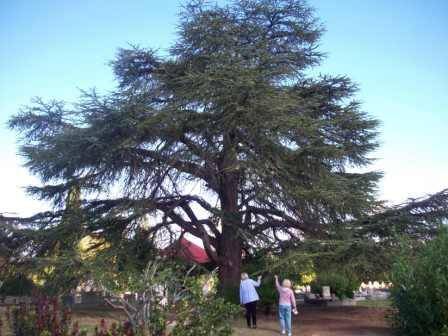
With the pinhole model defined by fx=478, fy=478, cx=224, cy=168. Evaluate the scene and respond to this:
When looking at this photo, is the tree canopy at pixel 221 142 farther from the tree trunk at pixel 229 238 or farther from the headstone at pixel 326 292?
the headstone at pixel 326 292

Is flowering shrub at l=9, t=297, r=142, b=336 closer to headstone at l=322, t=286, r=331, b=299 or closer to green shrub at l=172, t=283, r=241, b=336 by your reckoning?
green shrub at l=172, t=283, r=241, b=336

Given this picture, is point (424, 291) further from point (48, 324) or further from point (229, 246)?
point (229, 246)

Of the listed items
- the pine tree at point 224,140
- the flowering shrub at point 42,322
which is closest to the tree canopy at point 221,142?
the pine tree at point 224,140

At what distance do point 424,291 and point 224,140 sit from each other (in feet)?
24.9

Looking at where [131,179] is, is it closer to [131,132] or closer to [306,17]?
[131,132]

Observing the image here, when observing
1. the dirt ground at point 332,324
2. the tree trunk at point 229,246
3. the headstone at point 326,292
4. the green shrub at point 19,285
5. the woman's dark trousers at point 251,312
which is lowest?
the dirt ground at point 332,324

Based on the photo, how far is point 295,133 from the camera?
14.3m

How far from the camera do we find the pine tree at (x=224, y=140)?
1424cm

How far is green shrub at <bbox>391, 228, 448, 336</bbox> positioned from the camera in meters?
9.31

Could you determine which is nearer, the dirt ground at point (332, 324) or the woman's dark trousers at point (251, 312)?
the dirt ground at point (332, 324)

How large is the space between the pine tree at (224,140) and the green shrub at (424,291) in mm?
3838

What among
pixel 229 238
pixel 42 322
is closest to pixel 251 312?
pixel 229 238

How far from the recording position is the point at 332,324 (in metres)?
13.7

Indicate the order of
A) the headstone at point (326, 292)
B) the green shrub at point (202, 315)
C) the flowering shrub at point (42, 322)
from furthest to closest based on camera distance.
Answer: the headstone at point (326, 292) < the green shrub at point (202, 315) < the flowering shrub at point (42, 322)
